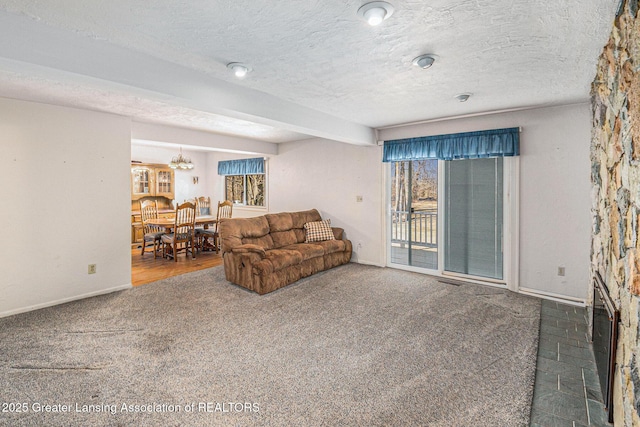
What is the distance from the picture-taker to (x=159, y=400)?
6.81ft

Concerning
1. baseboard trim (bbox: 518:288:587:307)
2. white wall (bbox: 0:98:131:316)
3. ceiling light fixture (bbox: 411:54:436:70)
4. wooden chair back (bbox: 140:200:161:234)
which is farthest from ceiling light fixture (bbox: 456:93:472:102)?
wooden chair back (bbox: 140:200:161:234)

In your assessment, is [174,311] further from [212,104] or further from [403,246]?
[403,246]

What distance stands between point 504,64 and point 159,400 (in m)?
3.58

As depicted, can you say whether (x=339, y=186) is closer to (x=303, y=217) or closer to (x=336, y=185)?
(x=336, y=185)

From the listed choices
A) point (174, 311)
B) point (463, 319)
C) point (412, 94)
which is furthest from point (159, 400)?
point (412, 94)

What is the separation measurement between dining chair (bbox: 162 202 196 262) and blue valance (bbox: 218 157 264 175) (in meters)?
1.84

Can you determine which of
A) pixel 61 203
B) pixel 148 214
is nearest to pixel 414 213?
pixel 61 203

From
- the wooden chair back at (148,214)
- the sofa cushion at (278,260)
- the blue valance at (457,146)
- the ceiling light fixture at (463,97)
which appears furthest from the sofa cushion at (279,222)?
the ceiling light fixture at (463,97)

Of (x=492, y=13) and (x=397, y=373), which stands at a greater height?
(x=492, y=13)

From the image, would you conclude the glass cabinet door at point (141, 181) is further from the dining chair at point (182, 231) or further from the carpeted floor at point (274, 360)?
the carpeted floor at point (274, 360)

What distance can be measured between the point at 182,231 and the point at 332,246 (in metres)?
3.11

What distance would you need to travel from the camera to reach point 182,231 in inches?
250

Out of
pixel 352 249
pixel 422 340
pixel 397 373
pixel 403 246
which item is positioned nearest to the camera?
pixel 397 373

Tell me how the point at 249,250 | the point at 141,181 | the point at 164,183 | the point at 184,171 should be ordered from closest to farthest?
the point at 249,250, the point at 141,181, the point at 164,183, the point at 184,171
